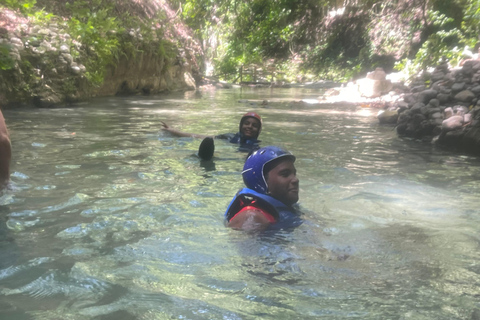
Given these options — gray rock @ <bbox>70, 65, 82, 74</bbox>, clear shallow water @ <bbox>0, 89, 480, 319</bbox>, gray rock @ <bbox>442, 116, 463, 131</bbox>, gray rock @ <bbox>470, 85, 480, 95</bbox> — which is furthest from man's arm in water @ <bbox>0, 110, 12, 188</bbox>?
gray rock @ <bbox>70, 65, 82, 74</bbox>

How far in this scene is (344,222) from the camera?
3.89 meters

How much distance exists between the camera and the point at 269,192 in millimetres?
3609

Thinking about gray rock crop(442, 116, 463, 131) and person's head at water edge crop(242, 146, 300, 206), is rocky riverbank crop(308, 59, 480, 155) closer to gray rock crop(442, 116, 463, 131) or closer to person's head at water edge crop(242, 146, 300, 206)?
gray rock crop(442, 116, 463, 131)

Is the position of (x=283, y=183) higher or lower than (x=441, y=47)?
lower

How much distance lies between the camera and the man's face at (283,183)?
3541 mm

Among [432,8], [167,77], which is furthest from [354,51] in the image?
[167,77]

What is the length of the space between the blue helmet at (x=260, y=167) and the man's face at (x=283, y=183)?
0.17 feet

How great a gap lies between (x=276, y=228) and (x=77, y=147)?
14.2 ft

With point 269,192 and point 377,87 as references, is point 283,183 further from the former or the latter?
point 377,87

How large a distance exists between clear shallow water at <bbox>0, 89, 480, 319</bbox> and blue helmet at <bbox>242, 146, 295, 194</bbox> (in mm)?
434

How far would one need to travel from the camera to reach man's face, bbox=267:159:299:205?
11.6 feet

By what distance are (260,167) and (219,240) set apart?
0.70m

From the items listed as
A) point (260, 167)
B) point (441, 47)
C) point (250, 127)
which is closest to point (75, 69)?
point (250, 127)

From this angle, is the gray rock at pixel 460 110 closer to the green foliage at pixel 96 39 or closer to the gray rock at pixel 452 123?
the gray rock at pixel 452 123
